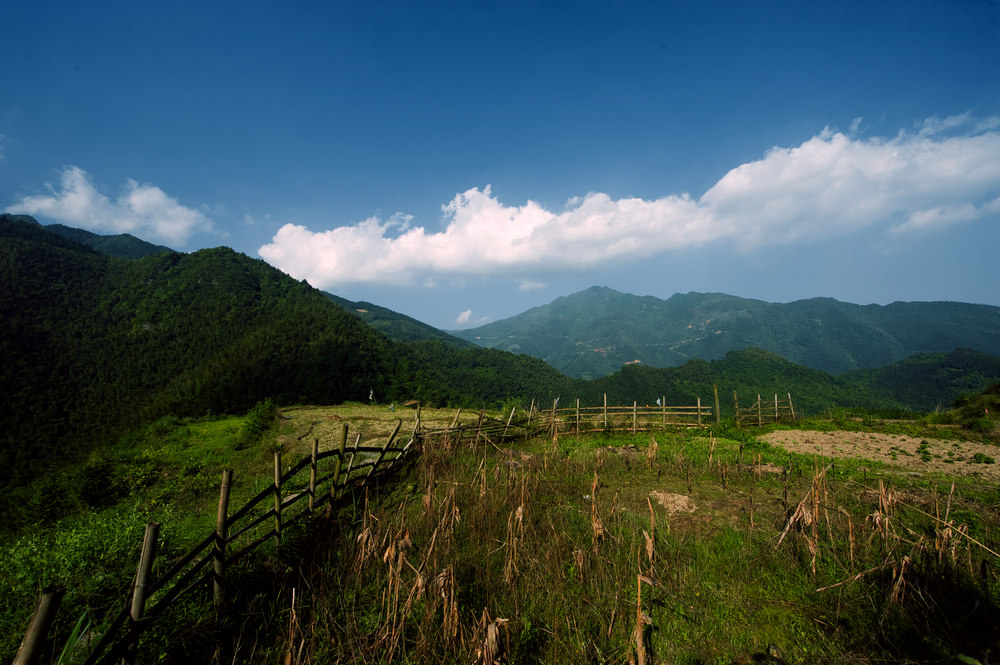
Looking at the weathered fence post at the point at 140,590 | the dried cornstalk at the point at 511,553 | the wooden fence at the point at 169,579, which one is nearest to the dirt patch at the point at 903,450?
the dried cornstalk at the point at 511,553

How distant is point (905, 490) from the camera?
7.34 metres

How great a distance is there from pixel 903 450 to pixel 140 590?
62.0 ft

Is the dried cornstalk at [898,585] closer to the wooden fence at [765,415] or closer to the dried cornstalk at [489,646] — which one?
the dried cornstalk at [489,646]

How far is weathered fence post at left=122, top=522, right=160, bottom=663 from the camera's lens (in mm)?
2650

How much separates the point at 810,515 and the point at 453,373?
230 feet

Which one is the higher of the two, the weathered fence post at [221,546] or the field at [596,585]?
the weathered fence post at [221,546]

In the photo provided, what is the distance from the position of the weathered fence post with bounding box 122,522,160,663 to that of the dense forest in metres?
17.2

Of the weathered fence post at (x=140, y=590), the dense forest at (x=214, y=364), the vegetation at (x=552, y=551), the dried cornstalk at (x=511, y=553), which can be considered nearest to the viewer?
the weathered fence post at (x=140, y=590)

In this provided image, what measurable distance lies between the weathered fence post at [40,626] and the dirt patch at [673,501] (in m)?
7.05

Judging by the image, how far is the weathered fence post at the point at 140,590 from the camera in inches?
104

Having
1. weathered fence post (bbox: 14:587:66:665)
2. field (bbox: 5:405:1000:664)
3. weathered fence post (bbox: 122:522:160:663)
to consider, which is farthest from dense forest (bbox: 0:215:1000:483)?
weathered fence post (bbox: 14:587:66:665)

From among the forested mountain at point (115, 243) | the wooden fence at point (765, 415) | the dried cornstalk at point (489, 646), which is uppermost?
the forested mountain at point (115, 243)

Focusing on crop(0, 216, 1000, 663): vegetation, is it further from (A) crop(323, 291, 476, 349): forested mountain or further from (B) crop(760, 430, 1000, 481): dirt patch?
(A) crop(323, 291, 476, 349): forested mountain

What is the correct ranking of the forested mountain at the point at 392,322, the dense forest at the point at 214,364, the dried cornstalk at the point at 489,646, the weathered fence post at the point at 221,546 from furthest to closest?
the forested mountain at the point at 392,322
the dense forest at the point at 214,364
the weathered fence post at the point at 221,546
the dried cornstalk at the point at 489,646
